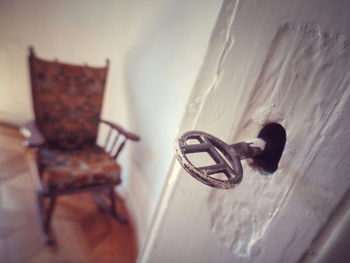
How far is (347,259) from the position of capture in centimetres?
31

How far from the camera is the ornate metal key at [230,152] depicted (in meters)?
0.31

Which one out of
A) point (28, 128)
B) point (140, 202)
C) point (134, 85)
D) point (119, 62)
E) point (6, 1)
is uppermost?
point (6, 1)

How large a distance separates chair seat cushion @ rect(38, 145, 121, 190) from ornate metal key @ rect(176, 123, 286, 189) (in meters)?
1.32

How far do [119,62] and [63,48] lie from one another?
0.62 m

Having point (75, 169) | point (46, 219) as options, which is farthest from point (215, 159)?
point (46, 219)

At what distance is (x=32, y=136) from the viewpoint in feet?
4.39

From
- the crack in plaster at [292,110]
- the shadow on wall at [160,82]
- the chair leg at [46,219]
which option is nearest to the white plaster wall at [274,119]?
the crack in plaster at [292,110]

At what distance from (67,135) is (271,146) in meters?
1.81

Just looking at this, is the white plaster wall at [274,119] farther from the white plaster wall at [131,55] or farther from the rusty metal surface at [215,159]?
the white plaster wall at [131,55]

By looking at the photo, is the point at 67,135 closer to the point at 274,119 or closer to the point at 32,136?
the point at 32,136

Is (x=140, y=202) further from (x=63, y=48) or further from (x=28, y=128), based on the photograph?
(x=63, y=48)

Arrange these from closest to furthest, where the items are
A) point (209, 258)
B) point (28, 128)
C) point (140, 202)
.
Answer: point (209, 258) < point (28, 128) < point (140, 202)

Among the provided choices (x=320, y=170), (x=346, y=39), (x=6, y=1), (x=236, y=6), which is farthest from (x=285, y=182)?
(x=6, y=1)

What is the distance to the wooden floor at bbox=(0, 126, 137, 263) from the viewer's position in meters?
1.42
